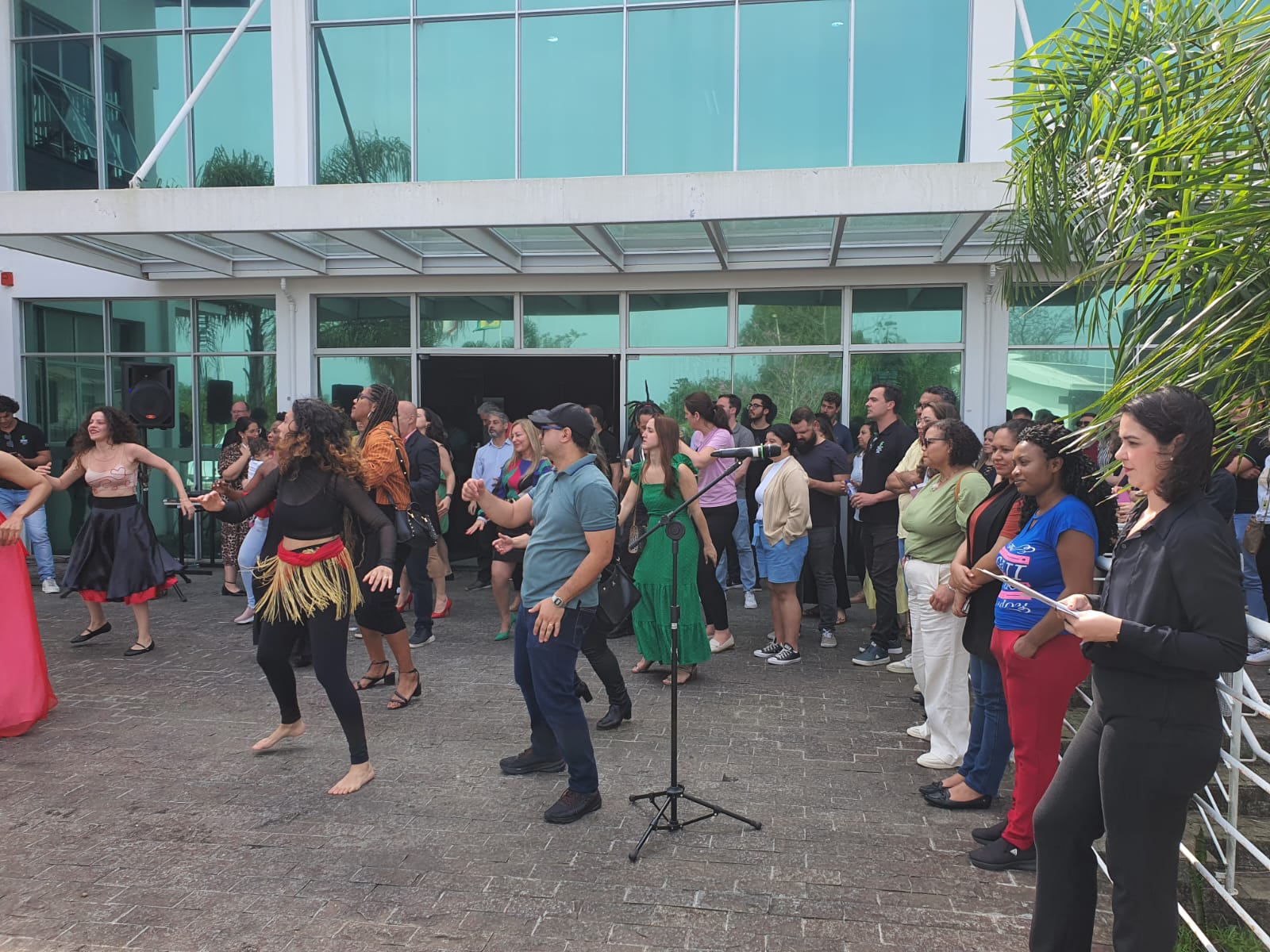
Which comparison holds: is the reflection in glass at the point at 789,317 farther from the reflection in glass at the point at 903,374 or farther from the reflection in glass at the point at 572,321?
the reflection in glass at the point at 572,321

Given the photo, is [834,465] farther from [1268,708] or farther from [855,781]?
[1268,708]

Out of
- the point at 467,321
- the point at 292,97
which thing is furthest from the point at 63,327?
the point at 467,321

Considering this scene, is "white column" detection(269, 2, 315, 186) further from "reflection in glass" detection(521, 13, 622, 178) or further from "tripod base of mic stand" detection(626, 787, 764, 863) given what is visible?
"tripod base of mic stand" detection(626, 787, 764, 863)

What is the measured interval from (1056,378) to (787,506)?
16.9 feet

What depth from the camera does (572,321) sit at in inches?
451

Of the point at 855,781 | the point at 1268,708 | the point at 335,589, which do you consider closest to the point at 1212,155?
the point at 1268,708

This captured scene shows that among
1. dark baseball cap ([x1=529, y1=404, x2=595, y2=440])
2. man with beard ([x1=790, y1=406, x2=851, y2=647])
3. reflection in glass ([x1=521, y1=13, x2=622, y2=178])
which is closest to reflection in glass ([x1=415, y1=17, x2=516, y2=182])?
reflection in glass ([x1=521, y1=13, x2=622, y2=178])

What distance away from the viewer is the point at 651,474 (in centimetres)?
638

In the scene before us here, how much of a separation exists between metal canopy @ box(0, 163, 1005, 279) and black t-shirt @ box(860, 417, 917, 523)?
201cm

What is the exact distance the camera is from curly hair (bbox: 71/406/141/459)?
7.43 metres

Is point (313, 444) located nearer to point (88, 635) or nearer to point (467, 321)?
point (88, 635)

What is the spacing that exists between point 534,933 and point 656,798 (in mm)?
1270

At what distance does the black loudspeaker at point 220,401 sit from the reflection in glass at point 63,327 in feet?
5.53

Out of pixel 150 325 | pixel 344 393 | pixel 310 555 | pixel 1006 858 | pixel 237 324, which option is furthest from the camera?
pixel 150 325
